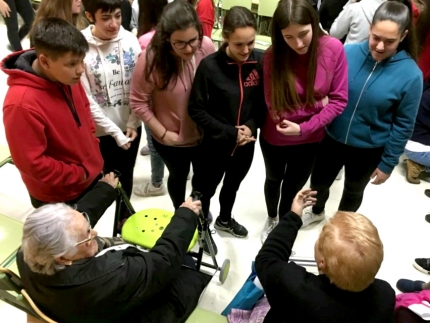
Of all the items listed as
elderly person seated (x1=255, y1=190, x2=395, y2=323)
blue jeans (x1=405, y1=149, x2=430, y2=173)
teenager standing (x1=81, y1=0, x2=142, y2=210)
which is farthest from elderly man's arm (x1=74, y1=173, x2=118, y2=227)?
blue jeans (x1=405, y1=149, x2=430, y2=173)

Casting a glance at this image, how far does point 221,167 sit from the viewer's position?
7.44ft

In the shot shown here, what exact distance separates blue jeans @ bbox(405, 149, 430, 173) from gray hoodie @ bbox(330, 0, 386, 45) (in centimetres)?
96

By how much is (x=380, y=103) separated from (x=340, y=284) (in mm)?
1007

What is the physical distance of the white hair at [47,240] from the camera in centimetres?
125

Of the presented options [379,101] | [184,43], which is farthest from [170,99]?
[379,101]

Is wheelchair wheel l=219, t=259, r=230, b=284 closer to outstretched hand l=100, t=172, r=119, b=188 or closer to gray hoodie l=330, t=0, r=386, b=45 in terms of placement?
outstretched hand l=100, t=172, r=119, b=188

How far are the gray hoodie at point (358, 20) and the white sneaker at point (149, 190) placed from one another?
66.2 inches

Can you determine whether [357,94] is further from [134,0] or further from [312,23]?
[134,0]

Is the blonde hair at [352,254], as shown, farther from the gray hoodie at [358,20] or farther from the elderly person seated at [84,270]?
the gray hoodie at [358,20]

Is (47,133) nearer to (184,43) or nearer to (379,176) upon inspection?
(184,43)

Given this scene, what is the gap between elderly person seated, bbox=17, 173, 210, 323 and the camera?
4.15ft

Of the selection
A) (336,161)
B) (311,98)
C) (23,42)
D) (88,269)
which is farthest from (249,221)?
(23,42)

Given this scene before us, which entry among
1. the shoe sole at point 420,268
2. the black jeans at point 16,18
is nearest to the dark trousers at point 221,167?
the shoe sole at point 420,268

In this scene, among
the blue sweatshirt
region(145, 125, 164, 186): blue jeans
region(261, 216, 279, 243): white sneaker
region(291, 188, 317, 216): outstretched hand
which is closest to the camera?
region(291, 188, 317, 216): outstretched hand
